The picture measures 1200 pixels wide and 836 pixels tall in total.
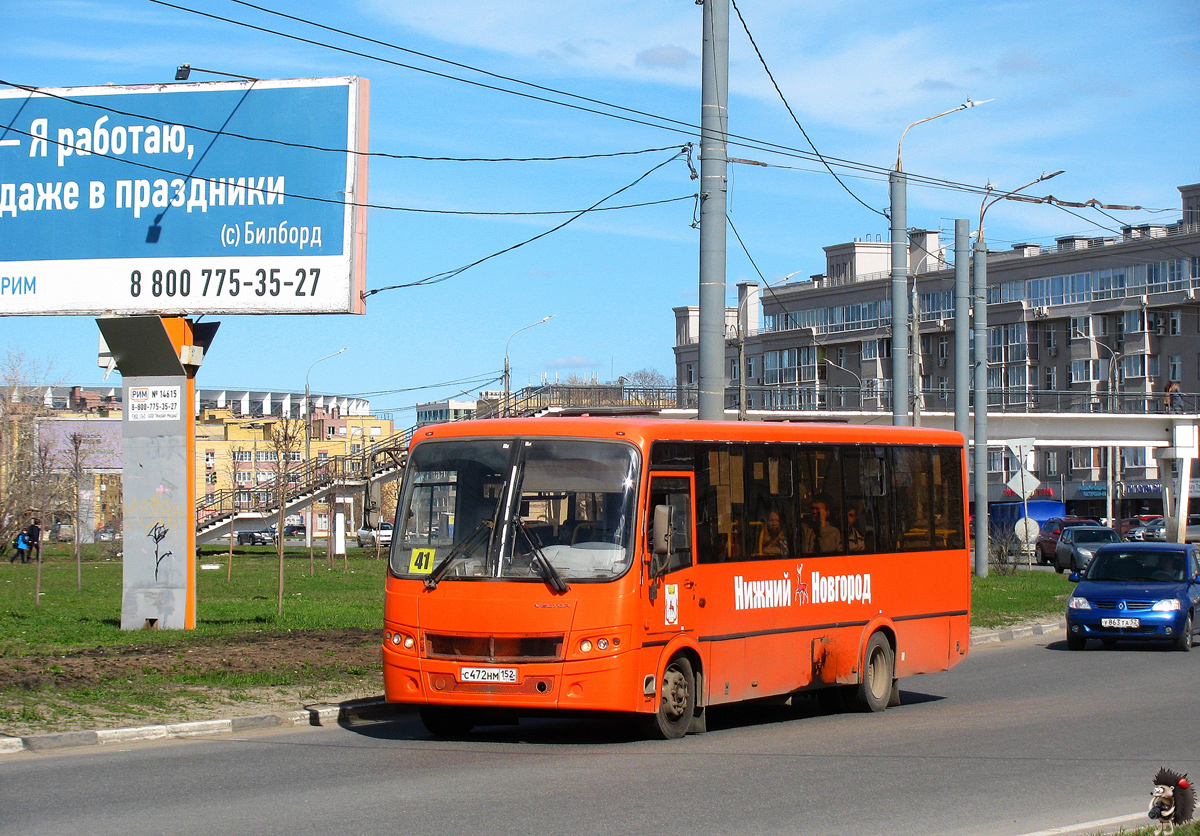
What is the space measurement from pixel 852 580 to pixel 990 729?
2254 millimetres

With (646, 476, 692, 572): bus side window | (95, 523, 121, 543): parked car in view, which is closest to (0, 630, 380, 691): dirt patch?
(646, 476, 692, 572): bus side window

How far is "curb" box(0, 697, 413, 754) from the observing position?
35.0 feet

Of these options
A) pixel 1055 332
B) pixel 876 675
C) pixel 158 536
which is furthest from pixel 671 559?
pixel 1055 332

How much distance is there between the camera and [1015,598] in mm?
28906

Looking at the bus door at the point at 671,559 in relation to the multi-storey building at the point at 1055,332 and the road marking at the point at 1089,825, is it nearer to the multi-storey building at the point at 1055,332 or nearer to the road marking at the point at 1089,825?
the road marking at the point at 1089,825

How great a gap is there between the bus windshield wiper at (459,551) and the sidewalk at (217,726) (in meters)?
2.19

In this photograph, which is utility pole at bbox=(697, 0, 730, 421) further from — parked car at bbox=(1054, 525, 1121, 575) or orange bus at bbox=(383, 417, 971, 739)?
parked car at bbox=(1054, 525, 1121, 575)

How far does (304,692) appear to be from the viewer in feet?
44.4

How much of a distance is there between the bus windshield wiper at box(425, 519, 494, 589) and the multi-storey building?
208 ft

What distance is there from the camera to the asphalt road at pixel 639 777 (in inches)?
306

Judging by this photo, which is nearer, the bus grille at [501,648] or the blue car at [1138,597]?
the bus grille at [501,648]

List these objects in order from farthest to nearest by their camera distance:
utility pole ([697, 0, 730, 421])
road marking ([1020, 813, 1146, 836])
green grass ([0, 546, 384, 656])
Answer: green grass ([0, 546, 384, 656])
utility pole ([697, 0, 730, 421])
road marking ([1020, 813, 1146, 836])

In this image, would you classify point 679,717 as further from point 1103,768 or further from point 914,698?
point 914,698

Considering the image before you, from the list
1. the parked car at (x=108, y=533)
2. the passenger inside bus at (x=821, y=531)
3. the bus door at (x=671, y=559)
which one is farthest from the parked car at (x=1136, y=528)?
the bus door at (x=671, y=559)
